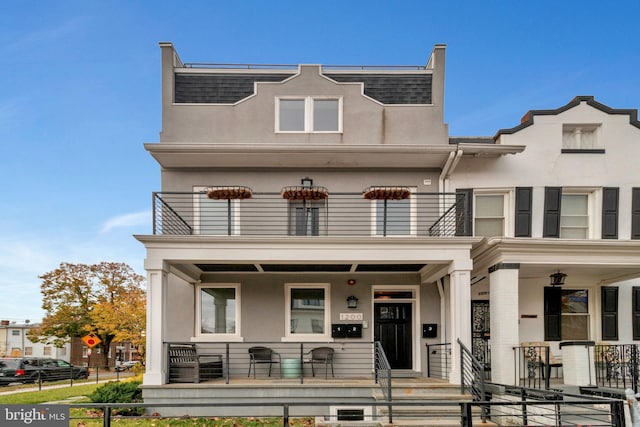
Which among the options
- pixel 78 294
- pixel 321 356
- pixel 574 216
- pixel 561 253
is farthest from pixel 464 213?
pixel 78 294

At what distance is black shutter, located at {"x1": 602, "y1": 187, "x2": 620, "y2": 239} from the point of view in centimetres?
1404

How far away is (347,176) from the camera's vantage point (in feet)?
48.0

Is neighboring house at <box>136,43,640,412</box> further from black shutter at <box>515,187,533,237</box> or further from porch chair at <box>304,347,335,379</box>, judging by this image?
porch chair at <box>304,347,335,379</box>

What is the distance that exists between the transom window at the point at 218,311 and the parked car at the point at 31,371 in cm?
1455

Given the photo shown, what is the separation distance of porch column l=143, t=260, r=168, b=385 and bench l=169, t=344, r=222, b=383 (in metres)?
0.32

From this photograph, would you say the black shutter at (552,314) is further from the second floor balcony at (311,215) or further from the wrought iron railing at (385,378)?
the wrought iron railing at (385,378)

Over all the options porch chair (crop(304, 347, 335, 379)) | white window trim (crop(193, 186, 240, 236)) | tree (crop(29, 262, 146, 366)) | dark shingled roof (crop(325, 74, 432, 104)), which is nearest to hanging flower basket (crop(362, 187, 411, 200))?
dark shingled roof (crop(325, 74, 432, 104))

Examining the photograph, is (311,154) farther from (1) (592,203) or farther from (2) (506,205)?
(1) (592,203)

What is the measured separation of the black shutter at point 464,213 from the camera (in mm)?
13102

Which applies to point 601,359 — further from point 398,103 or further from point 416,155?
point 398,103

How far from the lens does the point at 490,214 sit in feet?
47.2

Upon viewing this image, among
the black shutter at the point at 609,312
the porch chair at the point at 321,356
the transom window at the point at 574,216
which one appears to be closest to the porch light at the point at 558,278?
the transom window at the point at 574,216

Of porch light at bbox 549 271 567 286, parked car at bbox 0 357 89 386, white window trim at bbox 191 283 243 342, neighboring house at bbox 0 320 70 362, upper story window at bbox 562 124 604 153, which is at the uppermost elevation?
upper story window at bbox 562 124 604 153

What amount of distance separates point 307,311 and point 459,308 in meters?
4.26
